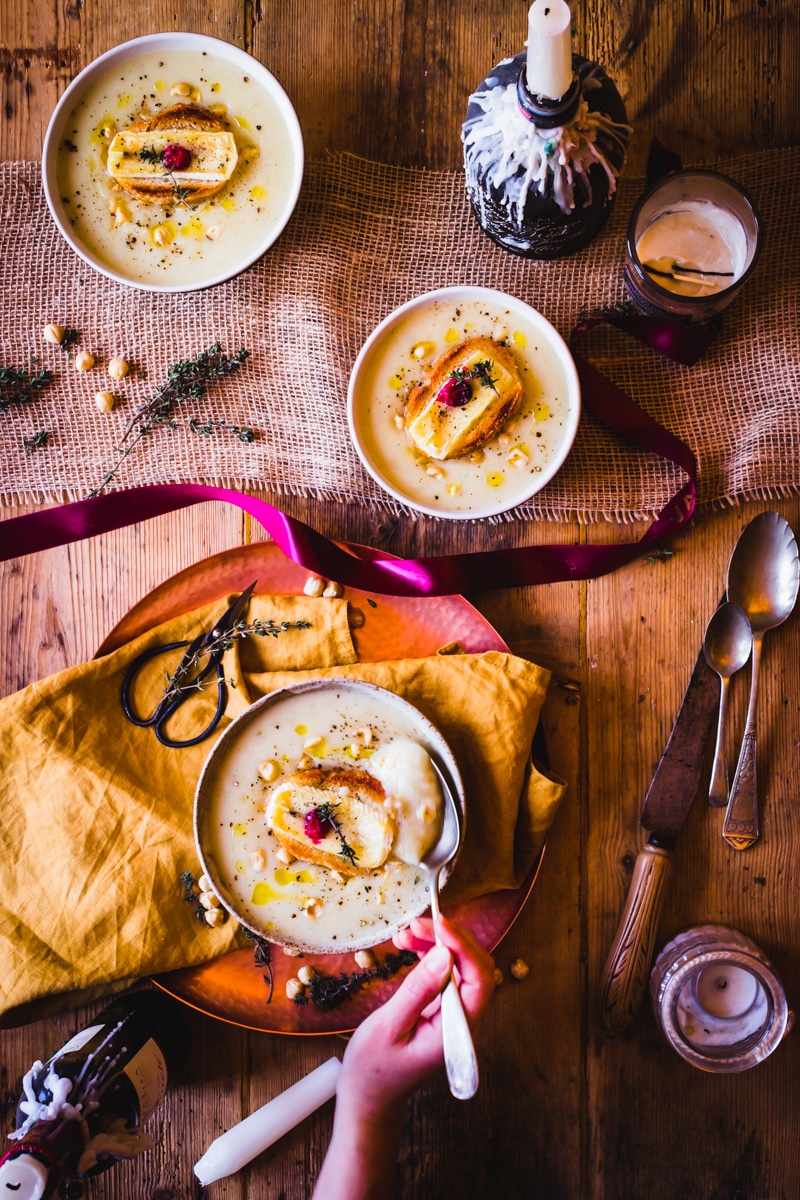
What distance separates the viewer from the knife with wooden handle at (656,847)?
65.3 inches

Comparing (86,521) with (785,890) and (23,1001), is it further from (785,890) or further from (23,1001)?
(785,890)

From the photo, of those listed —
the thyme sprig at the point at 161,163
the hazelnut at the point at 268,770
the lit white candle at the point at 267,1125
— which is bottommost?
the lit white candle at the point at 267,1125

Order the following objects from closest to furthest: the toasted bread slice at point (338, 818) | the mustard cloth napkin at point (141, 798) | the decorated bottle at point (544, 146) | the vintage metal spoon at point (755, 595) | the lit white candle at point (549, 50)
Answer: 1. the lit white candle at point (549, 50)
2. the decorated bottle at point (544, 146)
3. the toasted bread slice at point (338, 818)
4. the mustard cloth napkin at point (141, 798)
5. the vintage metal spoon at point (755, 595)

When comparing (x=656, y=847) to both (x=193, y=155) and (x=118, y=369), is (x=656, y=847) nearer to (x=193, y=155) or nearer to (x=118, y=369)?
(x=118, y=369)

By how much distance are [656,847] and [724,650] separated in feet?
1.31

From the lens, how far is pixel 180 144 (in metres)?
1.61

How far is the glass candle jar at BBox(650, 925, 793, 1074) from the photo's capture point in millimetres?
1557

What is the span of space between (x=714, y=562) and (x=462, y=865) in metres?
0.76

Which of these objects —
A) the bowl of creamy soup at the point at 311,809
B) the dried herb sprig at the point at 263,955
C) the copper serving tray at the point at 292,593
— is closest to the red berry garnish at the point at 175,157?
the copper serving tray at the point at 292,593

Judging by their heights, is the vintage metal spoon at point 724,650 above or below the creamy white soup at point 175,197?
below

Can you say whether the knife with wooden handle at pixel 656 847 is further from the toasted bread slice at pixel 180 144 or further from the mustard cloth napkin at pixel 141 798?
the toasted bread slice at pixel 180 144

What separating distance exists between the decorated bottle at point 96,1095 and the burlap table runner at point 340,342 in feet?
3.47

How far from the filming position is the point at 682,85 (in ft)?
5.64

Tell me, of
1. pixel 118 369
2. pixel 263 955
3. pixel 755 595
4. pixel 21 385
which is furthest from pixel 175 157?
pixel 263 955
